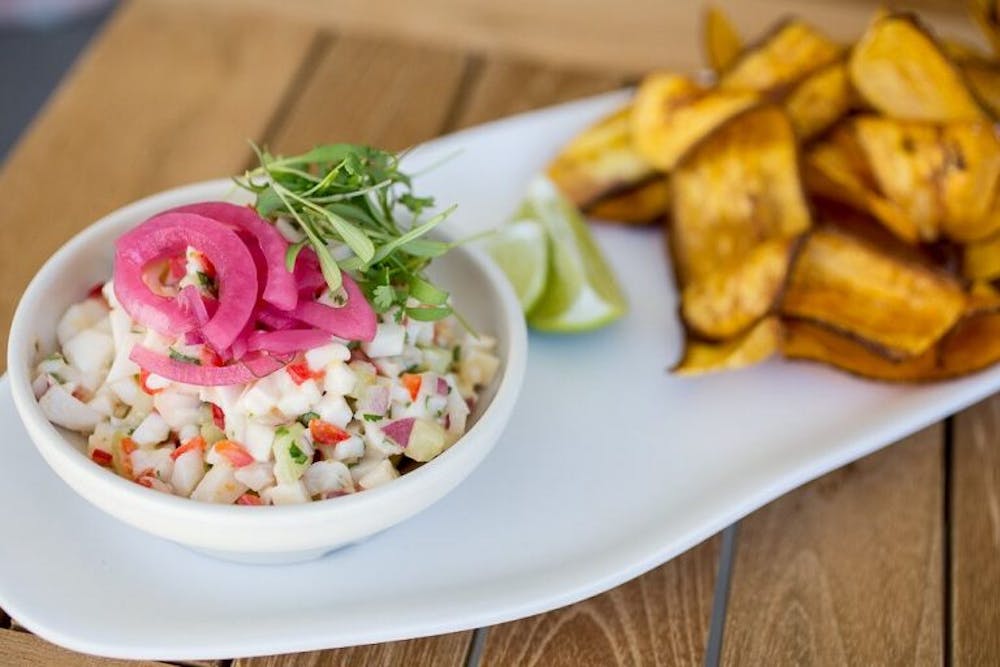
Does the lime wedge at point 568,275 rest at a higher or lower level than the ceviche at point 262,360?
lower

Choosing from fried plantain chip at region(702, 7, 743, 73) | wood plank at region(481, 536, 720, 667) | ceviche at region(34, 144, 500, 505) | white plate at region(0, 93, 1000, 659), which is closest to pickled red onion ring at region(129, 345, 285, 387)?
ceviche at region(34, 144, 500, 505)

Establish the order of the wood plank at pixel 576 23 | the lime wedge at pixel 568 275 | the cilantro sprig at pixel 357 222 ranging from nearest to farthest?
the cilantro sprig at pixel 357 222
the lime wedge at pixel 568 275
the wood plank at pixel 576 23

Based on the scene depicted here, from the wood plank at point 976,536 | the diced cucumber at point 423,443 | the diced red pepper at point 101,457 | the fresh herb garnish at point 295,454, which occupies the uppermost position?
the diced red pepper at point 101,457

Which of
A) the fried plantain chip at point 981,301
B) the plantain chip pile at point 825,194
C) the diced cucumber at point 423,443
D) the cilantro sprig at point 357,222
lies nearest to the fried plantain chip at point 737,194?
the plantain chip pile at point 825,194

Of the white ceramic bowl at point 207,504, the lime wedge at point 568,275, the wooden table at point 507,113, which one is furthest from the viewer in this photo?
the lime wedge at point 568,275

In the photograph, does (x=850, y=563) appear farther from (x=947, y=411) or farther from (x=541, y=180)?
(x=541, y=180)

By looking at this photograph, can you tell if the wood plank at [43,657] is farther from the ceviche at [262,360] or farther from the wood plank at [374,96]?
the wood plank at [374,96]

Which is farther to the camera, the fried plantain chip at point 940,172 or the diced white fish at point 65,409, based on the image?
the fried plantain chip at point 940,172
